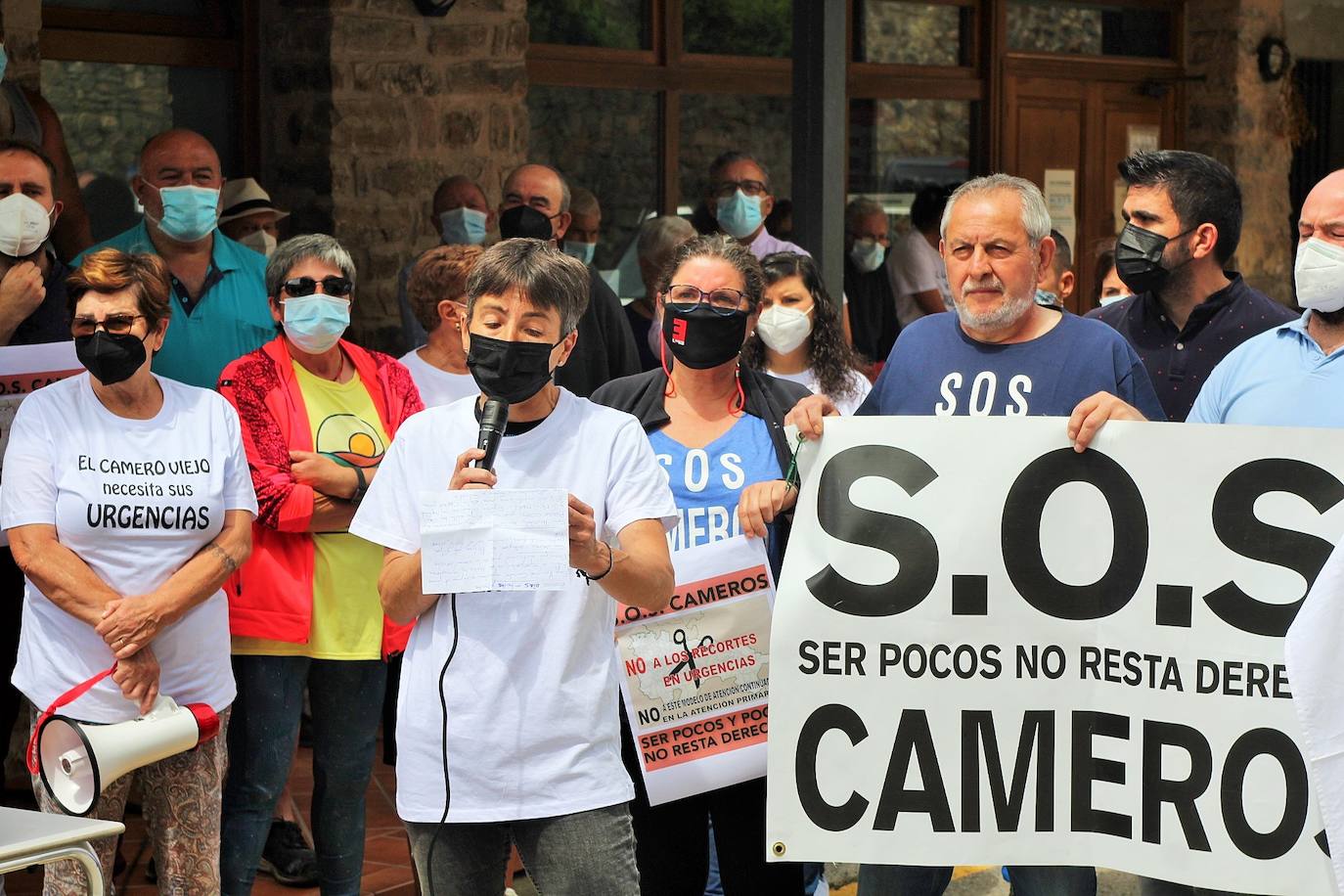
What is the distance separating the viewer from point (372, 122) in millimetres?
8156

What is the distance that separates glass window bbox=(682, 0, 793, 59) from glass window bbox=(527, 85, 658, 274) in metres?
0.46

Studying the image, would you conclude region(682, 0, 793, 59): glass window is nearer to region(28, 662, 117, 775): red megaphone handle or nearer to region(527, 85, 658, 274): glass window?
region(527, 85, 658, 274): glass window

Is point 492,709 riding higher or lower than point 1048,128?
lower

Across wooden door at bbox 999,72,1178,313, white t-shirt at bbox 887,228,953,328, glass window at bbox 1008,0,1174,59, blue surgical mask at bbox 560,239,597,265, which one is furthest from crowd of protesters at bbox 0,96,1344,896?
glass window at bbox 1008,0,1174,59

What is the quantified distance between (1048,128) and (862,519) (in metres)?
8.30

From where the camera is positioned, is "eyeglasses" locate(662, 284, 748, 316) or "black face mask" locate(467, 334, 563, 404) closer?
"black face mask" locate(467, 334, 563, 404)

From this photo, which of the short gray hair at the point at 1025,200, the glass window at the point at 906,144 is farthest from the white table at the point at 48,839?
the glass window at the point at 906,144

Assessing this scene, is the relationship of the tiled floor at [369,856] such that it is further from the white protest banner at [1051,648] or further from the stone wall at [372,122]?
the stone wall at [372,122]

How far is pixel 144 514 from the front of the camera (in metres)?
4.34

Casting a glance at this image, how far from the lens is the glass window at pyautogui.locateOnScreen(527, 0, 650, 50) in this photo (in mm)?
9078

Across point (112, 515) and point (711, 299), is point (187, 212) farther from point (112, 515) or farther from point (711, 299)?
point (711, 299)

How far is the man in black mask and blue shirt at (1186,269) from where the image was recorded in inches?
185

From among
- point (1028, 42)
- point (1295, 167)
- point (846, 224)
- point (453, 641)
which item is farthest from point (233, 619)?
point (1295, 167)

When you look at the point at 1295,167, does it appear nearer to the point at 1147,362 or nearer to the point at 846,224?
the point at 846,224
